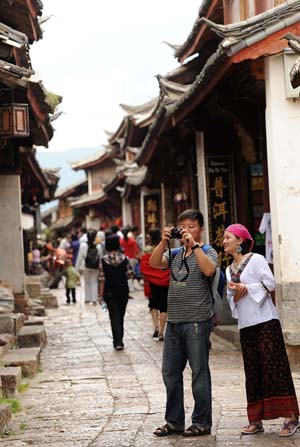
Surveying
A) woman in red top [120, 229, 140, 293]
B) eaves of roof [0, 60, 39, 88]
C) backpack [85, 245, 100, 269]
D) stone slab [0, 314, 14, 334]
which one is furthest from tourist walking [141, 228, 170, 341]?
woman in red top [120, 229, 140, 293]

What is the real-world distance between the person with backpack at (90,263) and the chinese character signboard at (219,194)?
6.72 metres

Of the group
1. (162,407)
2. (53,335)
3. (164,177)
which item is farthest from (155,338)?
(164,177)

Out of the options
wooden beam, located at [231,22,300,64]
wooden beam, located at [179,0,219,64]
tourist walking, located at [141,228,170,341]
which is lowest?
tourist walking, located at [141,228,170,341]

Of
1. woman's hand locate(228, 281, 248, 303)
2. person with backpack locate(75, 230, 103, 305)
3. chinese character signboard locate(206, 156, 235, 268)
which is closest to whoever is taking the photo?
woman's hand locate(228, 281, 248, 303)

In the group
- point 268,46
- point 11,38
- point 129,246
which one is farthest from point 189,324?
point 129,246

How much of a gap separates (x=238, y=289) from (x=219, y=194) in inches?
347

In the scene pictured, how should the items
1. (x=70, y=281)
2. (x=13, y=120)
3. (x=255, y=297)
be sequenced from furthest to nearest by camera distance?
1. (x=70, y=281)
2. (x=13, y=120)
3. (x=255, y=297)

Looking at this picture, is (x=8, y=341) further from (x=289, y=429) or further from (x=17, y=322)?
(x=289, y=429)

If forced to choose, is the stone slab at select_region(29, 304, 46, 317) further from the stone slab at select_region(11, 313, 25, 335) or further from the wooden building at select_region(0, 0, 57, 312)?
the stone slab at select_region(11, 313, 25, 335)

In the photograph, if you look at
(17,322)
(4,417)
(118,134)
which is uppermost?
(118,134)

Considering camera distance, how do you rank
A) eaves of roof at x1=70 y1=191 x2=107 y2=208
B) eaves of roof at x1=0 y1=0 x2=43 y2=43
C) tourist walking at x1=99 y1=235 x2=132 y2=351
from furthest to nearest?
1. eaves of roof at x1=70 y1=191 x2=107 y2=208
2. tourist walking at x1=99 y1=235 x2=132 y2=351
3. eaves of roof at x1=0 y1=0 x2=43 y2=43

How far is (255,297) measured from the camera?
808cm

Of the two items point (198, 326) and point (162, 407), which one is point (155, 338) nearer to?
point (162, 407)

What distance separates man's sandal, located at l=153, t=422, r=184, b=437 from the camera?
816 centimetres
